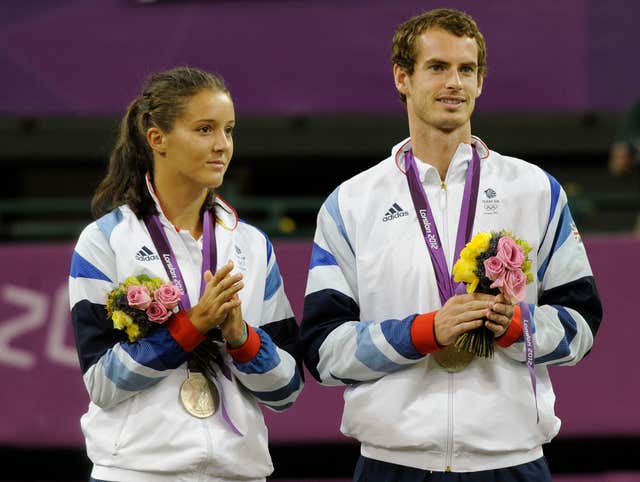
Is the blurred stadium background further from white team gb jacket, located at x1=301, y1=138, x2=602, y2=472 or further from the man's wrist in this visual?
the man's wrist

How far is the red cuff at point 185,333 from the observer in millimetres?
3125

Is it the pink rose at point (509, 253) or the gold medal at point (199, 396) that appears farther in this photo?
the gold medal at point (199, 396)

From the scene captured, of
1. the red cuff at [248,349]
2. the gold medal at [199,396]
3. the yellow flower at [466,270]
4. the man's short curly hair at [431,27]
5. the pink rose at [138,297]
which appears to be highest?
the man's short curly hair at [431,27]

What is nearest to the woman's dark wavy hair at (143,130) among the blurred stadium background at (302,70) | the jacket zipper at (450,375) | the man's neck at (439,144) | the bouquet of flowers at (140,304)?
the bouquet of flowers at (140,304)

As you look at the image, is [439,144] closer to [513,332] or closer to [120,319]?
[513,332]

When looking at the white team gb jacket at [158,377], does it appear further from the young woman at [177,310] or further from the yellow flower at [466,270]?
the yellow flower at [466,270]

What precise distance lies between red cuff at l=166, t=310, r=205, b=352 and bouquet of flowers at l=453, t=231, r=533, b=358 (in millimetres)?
738

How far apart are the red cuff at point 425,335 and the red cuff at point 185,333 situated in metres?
0.60

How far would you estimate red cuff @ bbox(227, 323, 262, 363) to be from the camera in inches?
124

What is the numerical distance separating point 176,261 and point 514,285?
1.02 meters

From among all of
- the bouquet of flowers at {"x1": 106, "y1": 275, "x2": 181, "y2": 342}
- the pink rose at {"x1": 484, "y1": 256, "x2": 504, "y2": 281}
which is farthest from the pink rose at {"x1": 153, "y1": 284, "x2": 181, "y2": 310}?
the pink rose at {"x1": 484, "y1": 256, "x2": 504, "y2": 281}

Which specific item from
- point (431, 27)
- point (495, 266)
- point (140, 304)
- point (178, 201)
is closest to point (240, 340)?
point (140, 304)

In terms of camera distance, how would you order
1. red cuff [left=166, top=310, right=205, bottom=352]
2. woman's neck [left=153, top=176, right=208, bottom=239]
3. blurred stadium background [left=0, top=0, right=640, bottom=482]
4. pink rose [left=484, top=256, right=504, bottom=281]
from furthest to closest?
blurred stadium background [left=0, top=0, right=640, bottom=482], woman's neck [left=153, top=176, right=208, bottom=239], red cuff [left=166, top=310, right=205, bottom=352], pink rose [left=484, top=256, right=504, bottom=281]

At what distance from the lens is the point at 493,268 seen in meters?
2.89
